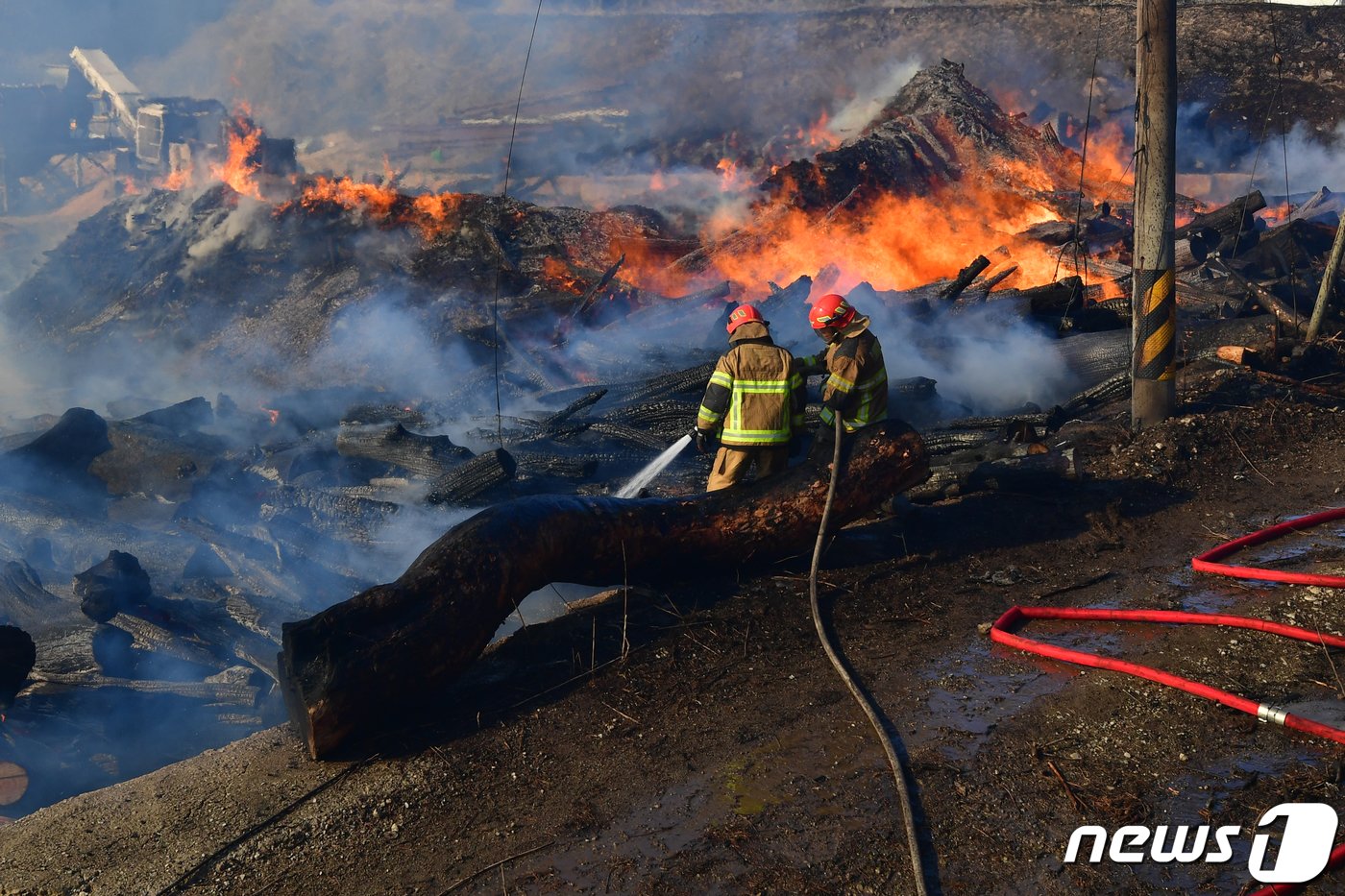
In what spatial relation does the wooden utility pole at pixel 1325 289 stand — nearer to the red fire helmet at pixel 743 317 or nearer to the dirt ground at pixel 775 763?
the dirt ground at pixel 775 763

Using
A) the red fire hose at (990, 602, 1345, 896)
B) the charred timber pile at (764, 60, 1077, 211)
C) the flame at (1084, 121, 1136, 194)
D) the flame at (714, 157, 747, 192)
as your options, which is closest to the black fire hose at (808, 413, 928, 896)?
the red fire hose at (990, 602, 1345, 896)

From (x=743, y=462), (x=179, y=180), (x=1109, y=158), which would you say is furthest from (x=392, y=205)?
(x=1109, y=158)

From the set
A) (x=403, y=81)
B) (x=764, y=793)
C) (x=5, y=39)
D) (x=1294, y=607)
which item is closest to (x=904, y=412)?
(x=1294, y=607)

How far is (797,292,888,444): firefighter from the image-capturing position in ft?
22.0

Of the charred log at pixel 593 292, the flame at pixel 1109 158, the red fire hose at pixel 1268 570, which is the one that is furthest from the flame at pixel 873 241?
the red fire hose at pixel 1268 570

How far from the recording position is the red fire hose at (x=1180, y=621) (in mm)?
4316

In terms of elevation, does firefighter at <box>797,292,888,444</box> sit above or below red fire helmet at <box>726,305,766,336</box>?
below

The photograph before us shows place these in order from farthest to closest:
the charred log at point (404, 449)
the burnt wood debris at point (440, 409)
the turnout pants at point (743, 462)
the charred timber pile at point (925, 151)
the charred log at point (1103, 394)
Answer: the charred timber pile at point (925, 151)
the charred log at point (1103, 394)
the charred log at point (404, 449)
the turnout pants at point (743, 462)
the burnt wood debris at point (440, 409)

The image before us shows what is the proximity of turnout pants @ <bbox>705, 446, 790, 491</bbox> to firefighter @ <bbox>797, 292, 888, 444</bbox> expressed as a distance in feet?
1.42

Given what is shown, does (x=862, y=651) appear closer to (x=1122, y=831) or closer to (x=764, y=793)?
(x=764, y=793)

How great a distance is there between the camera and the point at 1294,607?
18.3 feet

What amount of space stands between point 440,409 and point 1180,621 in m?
9.86

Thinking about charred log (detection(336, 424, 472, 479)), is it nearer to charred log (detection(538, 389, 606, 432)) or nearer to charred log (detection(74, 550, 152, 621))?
charred log (detection(538, 389, 606, 432))

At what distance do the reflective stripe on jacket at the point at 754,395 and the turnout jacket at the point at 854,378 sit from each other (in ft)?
0.77
